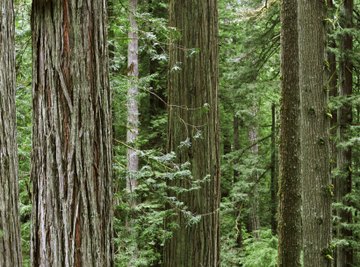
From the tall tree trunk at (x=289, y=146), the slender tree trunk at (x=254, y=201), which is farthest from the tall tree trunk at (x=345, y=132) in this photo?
the tall tree trunk at (x=289, y=146)

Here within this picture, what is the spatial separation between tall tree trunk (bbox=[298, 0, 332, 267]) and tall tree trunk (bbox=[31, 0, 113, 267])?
13.8ft

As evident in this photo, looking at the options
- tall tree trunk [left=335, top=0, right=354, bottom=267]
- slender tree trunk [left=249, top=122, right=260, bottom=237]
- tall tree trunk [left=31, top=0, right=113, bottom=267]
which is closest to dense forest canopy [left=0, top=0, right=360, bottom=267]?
tall tree trunk [left=31, top=0, right=113, bottom=267]

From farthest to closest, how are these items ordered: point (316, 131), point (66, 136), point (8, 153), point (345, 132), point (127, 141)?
1. point (345, 132)
2. point (316, 131)
3. point (127, 141)
4. point (66, 136)
5. point (8, 153)

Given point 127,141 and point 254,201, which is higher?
point 127,141

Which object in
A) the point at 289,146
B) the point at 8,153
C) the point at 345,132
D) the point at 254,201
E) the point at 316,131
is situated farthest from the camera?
the point at 254,201

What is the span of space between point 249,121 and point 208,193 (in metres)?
10.2

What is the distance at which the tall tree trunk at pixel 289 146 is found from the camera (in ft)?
23.7

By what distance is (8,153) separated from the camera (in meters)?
1.84

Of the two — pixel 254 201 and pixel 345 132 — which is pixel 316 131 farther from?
pixel 254 201

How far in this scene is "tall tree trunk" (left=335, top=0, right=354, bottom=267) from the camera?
1068 centimetres

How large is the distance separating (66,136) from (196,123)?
227 centimetres

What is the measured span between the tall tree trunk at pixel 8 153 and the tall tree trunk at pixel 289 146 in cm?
596

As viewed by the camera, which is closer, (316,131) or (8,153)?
(8,153)

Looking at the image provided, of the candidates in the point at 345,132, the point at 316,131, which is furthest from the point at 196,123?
the point at 345,132
